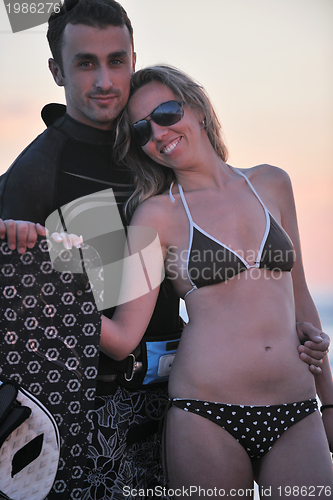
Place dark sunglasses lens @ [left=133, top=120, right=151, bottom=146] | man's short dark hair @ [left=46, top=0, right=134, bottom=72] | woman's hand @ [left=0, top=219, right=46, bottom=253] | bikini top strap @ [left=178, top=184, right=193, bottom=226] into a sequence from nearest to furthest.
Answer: woman's hand @ [left=0, top=219, right=46, bottom=253] → bikini top strap @ [left=178, top=184, right=193, bottom=226] → dark sunglasses lens @ [left=133, top=120, right=151, bottom=146] → man's short dark hair @ [left=46, top=0, right=134, bottom=72]

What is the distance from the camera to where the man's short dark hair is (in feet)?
7.45

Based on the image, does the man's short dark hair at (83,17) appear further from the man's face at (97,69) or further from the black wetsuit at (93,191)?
the black wetsuit at (93,191)

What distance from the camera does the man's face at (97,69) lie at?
2.24 meters

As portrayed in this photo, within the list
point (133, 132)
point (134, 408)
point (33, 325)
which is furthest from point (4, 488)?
point (133, 132)

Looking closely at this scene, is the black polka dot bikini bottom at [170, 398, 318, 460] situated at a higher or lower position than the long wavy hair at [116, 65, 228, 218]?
lower

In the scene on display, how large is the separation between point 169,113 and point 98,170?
0.46m

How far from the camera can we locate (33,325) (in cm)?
179

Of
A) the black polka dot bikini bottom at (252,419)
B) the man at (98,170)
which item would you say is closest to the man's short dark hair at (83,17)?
the man at (98,170)

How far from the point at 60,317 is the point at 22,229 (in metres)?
0.37

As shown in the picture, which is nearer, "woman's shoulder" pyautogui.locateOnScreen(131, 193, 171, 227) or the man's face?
"woman's shoulder" pyautogui.locateOnScreen(131, 193, 171, 227)

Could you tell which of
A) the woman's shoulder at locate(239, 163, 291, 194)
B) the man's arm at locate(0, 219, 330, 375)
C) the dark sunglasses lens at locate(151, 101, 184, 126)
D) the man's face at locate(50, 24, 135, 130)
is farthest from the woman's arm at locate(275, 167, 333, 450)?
the man's face at locate(50, 24, 135, 130)

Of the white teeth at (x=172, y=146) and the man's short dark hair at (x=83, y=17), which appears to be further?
the man's short dark hair at (x=83, y=17)

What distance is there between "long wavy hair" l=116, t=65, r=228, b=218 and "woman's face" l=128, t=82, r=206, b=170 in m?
0.04

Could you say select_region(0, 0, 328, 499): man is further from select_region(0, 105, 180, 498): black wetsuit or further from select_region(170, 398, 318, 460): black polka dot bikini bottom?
select_region(170, 398, 318, 460): black polka dot bikini bottom
